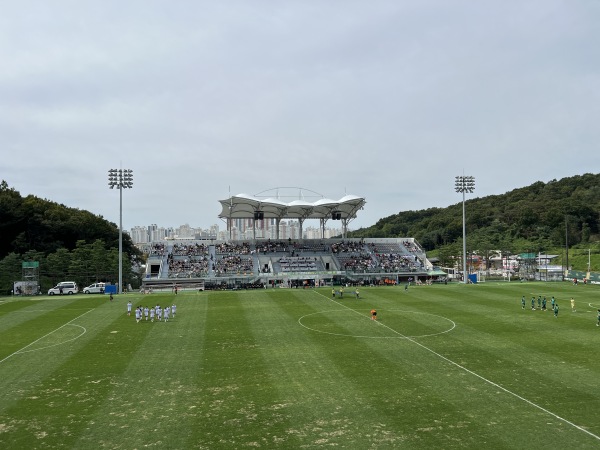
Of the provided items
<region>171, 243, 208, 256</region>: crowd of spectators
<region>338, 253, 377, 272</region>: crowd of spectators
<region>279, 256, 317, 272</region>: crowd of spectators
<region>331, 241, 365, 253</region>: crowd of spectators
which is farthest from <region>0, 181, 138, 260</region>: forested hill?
<region>338, 253, 377, 272</region>: crowd of spectators

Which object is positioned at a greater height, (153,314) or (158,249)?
(158,249)

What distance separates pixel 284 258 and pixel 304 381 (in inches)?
1756

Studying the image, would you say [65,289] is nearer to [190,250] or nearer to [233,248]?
[190,250]

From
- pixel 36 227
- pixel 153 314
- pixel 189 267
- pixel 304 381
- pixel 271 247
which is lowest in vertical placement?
pixel 304 381

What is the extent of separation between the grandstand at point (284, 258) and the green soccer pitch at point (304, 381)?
2255 centimetres

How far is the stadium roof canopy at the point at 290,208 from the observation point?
199ft

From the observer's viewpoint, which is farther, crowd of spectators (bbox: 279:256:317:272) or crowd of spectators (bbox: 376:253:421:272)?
crowd of spectators (bbox: 376:253:421:272)

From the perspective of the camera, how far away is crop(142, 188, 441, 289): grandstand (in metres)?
54.5

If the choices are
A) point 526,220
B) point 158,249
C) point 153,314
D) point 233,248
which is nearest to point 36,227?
point 158,249

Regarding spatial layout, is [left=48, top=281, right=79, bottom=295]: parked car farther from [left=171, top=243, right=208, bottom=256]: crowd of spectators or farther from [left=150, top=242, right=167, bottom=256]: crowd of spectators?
[left=171, top=243, right=208, bottom=256]: crowd of spectators

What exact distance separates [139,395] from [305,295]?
2816cm

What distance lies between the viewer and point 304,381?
16.6 metres

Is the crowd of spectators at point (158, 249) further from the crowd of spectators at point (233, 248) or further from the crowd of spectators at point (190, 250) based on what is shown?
the crowd of spectators at point (233, 248)

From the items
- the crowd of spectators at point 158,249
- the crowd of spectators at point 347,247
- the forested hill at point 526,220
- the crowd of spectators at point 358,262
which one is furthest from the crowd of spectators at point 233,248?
the forested hill at point 526,220
